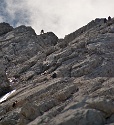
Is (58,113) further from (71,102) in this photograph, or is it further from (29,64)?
(29,64)

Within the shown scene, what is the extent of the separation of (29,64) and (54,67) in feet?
33.5

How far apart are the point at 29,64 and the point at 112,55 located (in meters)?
19.5

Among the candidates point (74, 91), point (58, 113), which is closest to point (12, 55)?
point (74, 91)

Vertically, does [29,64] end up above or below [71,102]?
above

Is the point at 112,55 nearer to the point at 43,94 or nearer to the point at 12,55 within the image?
the point at 43,94

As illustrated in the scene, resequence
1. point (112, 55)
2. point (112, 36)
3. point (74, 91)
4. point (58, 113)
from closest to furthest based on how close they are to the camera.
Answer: point (58, 113), point (74, 91), point (112, 55), point (112, 36)

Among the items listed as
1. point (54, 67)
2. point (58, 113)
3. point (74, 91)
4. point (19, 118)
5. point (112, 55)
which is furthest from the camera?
point (54, 67)

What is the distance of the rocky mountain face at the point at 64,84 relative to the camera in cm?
2867

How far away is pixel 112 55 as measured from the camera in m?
46.0

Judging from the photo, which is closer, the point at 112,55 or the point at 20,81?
the point at 112,55

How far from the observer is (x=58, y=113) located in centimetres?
2919

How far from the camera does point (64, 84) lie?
38188mm

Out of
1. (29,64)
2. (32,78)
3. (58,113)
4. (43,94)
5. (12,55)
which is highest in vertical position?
(12,55)

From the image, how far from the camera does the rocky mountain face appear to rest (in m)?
28.7
